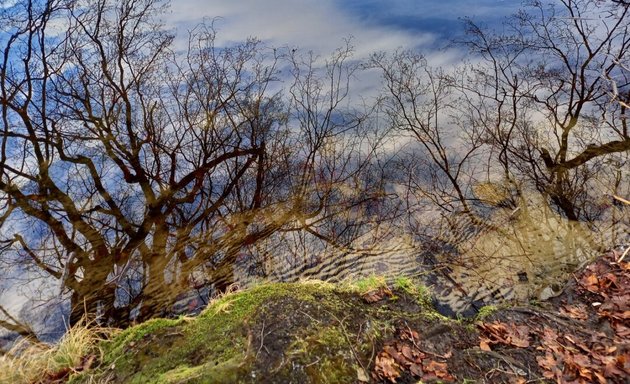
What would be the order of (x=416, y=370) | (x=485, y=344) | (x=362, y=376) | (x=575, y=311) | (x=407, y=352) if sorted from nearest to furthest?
(x=362, y=376) < (x=416, y=370) < (x=407, y=352) < (x=485, y=344) < (x=575, y=311)

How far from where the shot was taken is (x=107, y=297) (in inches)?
177

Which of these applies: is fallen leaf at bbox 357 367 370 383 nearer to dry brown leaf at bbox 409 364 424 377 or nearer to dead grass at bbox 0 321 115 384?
dry brown leaf at bbox 409 364 424 377

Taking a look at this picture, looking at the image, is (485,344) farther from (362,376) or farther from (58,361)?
(58,361)

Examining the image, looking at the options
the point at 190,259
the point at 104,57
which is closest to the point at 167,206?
the point at 190,259

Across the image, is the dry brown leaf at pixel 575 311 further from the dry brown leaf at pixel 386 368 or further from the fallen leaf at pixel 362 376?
the fallen leaf at pixel 362 376

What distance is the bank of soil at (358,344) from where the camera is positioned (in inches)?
97.0

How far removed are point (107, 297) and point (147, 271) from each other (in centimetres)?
59

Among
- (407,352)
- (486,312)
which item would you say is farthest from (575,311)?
(407,352)

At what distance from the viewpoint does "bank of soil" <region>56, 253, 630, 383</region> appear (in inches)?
97.0

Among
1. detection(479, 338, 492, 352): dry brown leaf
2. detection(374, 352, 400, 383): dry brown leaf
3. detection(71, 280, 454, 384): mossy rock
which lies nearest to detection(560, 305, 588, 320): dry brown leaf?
detection(479, 338, 492, 352): dry brown leaf

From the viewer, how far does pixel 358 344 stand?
2.69 m

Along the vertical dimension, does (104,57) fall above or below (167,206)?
above

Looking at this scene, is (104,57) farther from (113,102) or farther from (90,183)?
(90,183)

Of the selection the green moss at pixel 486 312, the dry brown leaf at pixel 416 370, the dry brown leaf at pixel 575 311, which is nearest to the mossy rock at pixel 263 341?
the dry brown leaf at pixel 416 370
